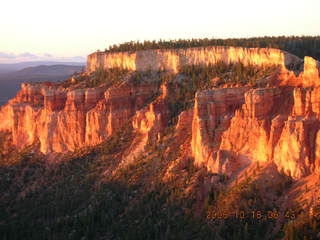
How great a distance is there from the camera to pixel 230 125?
45.2m

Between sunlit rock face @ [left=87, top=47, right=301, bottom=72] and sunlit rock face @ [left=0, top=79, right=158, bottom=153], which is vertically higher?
sunlit rock face @ [left=87, top=47, right=301, bottom=72]

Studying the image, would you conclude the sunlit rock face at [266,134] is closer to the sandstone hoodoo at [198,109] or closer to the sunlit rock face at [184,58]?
the sandstone hoodoo at [198,109]

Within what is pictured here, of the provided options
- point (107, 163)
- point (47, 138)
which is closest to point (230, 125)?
point (107, 163)

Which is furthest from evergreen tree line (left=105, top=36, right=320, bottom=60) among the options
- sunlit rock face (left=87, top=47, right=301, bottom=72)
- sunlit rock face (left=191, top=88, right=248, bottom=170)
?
sunlit rock face (left=191, top=88, right=248, bottom=170)

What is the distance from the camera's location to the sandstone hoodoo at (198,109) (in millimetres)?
39781

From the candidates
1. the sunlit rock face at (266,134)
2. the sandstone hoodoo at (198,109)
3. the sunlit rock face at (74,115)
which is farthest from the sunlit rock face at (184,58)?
the sunlit rock face at (266,134)

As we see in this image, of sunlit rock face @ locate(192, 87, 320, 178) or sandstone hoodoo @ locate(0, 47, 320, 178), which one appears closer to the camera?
sunlit rock face @ locate(192, 87, 320, 178)

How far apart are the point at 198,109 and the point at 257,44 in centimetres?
1582

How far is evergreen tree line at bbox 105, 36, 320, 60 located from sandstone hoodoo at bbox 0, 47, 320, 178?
4.47 metres

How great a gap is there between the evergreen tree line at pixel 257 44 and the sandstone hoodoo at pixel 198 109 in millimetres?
4474

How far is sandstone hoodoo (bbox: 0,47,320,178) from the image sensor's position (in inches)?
1566

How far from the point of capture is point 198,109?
46969mm

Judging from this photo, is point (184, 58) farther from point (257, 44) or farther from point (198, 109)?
point (198, 109)

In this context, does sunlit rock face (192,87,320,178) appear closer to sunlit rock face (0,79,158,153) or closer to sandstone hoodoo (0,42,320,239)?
sandstone hoodoo (0,42,320,239)
